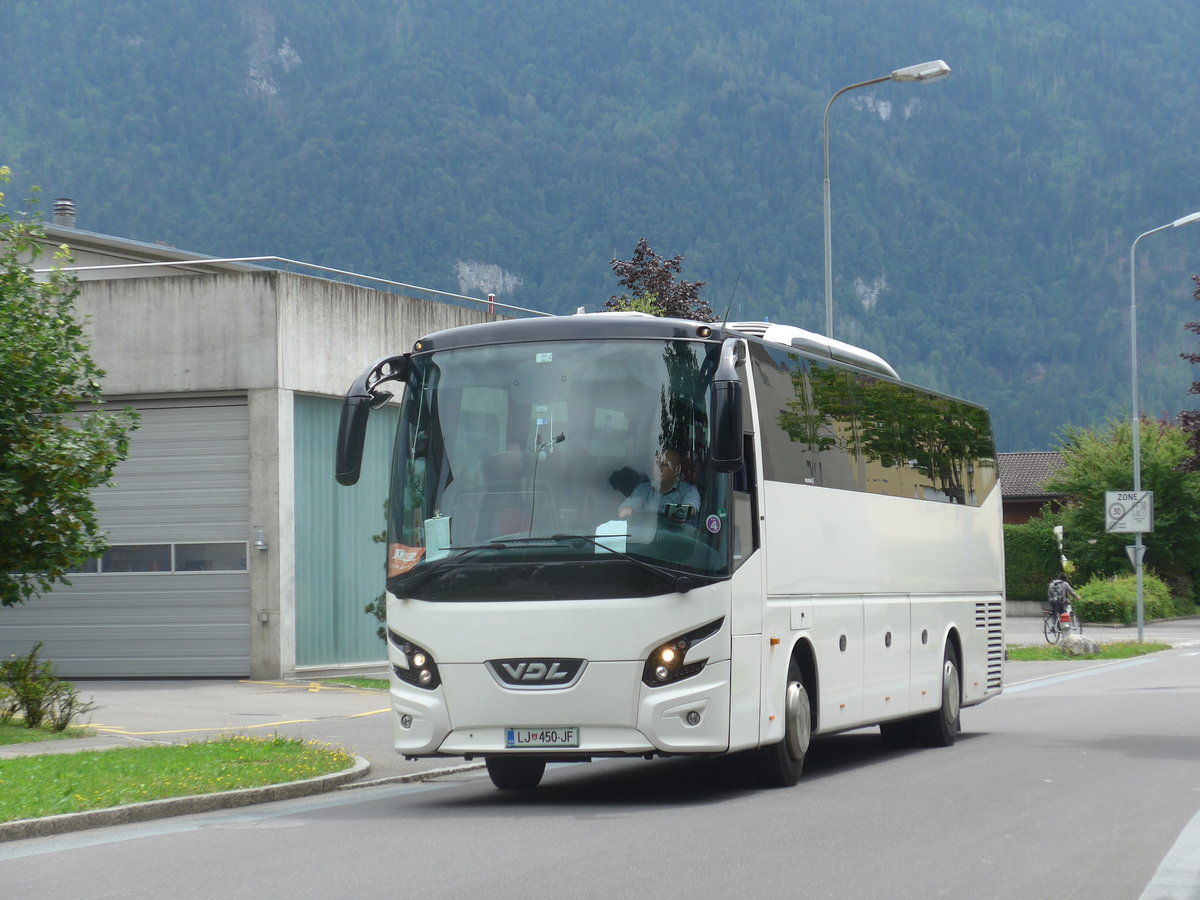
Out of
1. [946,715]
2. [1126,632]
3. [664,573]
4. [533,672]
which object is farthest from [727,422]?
[1126,632]

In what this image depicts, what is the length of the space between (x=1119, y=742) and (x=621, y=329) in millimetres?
7581

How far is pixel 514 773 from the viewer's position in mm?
13266

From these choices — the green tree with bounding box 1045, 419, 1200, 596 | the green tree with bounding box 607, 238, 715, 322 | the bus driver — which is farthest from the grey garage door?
the green tree with bounding box 1045, 419, 1200, 596

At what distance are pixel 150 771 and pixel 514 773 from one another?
2708 millimetres

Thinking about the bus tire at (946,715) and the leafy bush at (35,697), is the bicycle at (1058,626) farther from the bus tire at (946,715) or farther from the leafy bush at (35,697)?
the leafy bush at (35,697)

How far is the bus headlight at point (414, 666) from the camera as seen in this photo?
12.0 metres

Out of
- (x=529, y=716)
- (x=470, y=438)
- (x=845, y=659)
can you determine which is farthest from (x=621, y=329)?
(x=845, y=659)

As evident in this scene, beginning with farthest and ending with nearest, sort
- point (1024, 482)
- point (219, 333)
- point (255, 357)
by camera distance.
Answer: point (1024, 482) < point (219, 333) < point (255, 357)

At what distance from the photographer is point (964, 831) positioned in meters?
10.3

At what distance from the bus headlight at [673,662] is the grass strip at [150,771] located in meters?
3.21

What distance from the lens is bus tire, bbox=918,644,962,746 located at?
1708cm

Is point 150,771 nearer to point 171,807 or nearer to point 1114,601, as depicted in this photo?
point 171,807

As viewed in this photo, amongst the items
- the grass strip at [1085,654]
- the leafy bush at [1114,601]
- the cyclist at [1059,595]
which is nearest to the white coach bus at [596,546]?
the grass strip at [1085,654]

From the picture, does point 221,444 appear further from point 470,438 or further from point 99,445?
point 470,438
